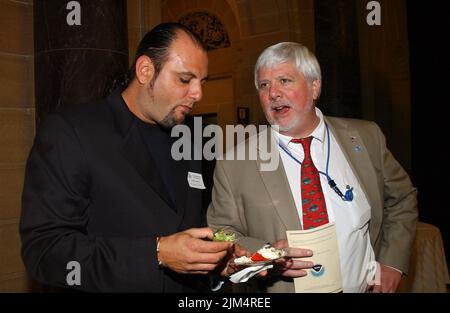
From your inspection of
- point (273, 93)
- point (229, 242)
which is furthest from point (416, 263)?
point (229, 242)

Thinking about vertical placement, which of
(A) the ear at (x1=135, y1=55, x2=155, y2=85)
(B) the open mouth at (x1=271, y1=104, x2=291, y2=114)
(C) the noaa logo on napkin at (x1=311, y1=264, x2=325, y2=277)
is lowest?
(C) the noaa logo on napkin at (x1=311, y1=264, x2=325, y2=277)

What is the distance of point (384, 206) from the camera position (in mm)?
2559

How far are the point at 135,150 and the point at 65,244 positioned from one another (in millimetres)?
527

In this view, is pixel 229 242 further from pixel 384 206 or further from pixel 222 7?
pixel 222 7

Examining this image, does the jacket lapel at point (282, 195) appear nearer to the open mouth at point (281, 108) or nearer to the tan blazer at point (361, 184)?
the tan blazer at point (361, 184)

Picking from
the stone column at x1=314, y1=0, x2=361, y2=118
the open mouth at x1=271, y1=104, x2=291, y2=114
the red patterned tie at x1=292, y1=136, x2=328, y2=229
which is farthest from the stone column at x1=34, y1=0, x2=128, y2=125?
the stone column at x1=314, y1=0, x2=361, y2=118

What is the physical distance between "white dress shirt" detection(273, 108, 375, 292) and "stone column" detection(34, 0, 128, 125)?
1361 millimetres

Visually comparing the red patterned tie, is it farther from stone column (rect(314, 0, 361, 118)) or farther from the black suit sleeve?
stone column (rect(314, 0, 361, 118))

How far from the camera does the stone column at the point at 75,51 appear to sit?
2.81m

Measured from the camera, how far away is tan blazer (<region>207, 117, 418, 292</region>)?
86.1 inches

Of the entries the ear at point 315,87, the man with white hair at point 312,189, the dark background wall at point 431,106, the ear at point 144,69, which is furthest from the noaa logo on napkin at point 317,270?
the dark background wall at point 431,106

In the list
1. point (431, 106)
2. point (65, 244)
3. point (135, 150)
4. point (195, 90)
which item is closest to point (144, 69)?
point (195, 90)

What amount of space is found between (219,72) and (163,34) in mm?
7848

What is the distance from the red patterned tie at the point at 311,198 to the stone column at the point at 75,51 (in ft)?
5.04
